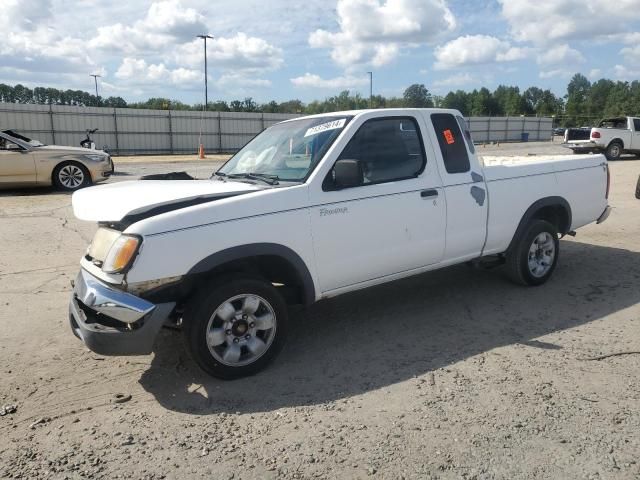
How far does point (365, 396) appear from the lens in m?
3.67

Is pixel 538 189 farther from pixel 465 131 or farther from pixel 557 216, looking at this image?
pixel 465 131

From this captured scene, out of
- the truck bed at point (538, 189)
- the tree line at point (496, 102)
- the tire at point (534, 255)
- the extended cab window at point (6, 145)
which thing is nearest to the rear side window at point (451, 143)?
the truck bed at point (538, 189)

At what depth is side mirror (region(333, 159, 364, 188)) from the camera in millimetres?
4109

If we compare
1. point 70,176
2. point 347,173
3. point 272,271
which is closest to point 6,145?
point 70,176

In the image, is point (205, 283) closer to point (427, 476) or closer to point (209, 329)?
point (209, 329)

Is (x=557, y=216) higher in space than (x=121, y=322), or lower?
higher

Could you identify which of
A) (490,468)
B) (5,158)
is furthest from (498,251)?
(5,158)

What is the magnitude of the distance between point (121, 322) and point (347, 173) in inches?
74.1

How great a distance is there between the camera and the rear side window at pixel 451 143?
Result: 503 cm

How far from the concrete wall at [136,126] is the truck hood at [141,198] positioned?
27.0 metres

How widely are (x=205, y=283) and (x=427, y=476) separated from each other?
6.26 feet

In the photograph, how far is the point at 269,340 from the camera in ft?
13.2

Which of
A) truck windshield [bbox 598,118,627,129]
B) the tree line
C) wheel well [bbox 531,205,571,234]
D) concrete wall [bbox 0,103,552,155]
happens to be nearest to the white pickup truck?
wheel well [bbox 531,205,571,234]

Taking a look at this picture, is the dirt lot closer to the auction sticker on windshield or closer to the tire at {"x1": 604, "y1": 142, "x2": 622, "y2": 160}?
the auction sticker on windshield
